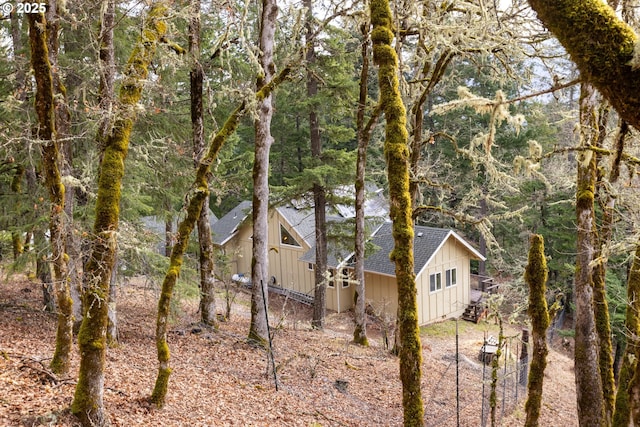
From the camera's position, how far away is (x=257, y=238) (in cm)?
1027

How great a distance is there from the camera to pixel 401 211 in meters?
3.36

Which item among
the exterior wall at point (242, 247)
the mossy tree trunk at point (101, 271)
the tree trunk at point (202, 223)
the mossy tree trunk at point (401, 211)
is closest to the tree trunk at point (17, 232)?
the tree trunk at point (202, 223)

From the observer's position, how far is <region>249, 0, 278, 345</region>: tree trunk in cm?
977

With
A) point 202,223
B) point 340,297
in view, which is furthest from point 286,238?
point 202,223

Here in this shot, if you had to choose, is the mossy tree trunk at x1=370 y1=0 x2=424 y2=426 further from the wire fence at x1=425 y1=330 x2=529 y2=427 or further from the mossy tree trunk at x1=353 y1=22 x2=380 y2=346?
the mossy tree trunk at x1=353 y1=22 x2=380 y2=346

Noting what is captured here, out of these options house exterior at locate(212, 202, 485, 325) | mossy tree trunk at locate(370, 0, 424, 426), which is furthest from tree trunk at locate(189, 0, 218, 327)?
mossy tree trunk at locate(370, 0, 424, 426)

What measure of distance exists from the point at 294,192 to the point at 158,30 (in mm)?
10497

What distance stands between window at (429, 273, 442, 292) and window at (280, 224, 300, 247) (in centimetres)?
729

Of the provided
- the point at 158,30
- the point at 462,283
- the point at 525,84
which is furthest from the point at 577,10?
the point at 462,283

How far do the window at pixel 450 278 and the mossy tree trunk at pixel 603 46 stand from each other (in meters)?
19.5

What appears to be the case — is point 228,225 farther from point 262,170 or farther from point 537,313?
point 537,313

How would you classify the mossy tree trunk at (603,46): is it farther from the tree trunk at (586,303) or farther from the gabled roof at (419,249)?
the gabled roof at (419,249)

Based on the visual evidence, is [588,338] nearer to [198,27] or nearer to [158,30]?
[158,30]

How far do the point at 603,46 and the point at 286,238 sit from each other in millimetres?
21960
